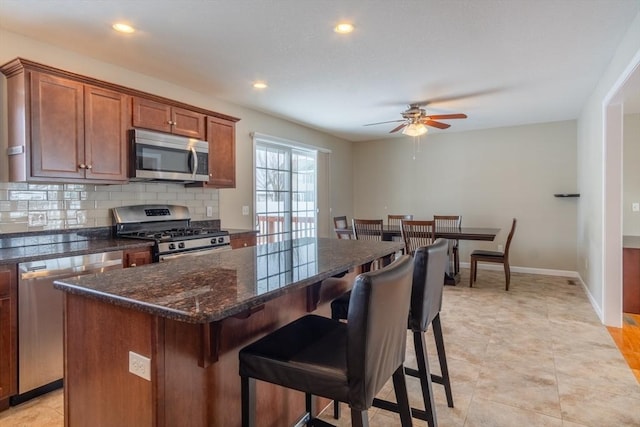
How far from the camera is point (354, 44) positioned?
2805mm

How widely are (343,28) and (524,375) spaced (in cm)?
277

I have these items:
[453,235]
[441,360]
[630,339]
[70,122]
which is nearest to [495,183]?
[453,235]

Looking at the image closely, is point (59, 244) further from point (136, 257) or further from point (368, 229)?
point (368, 229)

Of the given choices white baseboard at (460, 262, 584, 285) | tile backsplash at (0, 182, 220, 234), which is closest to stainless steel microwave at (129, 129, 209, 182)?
tile backsplash at (0, 182, 220, 234)

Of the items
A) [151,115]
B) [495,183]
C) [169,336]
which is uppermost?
[151,115]

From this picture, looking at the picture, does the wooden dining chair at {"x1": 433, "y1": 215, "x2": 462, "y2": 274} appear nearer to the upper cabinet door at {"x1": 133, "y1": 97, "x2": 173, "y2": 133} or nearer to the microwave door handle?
the microwave door handle

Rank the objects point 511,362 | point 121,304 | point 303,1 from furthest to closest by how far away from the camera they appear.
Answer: point 511,362 < point 303,1 < point 121,304

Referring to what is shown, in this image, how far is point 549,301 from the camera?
4.17 metres

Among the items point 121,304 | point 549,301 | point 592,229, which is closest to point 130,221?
point 121,304

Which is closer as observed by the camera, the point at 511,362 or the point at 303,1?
the point at 303,1

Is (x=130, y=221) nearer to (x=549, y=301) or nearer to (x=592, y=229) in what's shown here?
(x=549, y=301)

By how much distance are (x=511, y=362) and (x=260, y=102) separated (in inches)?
147

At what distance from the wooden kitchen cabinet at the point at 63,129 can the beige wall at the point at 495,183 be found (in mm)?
4927

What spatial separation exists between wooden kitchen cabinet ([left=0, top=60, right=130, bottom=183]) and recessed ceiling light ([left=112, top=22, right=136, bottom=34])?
52cm
